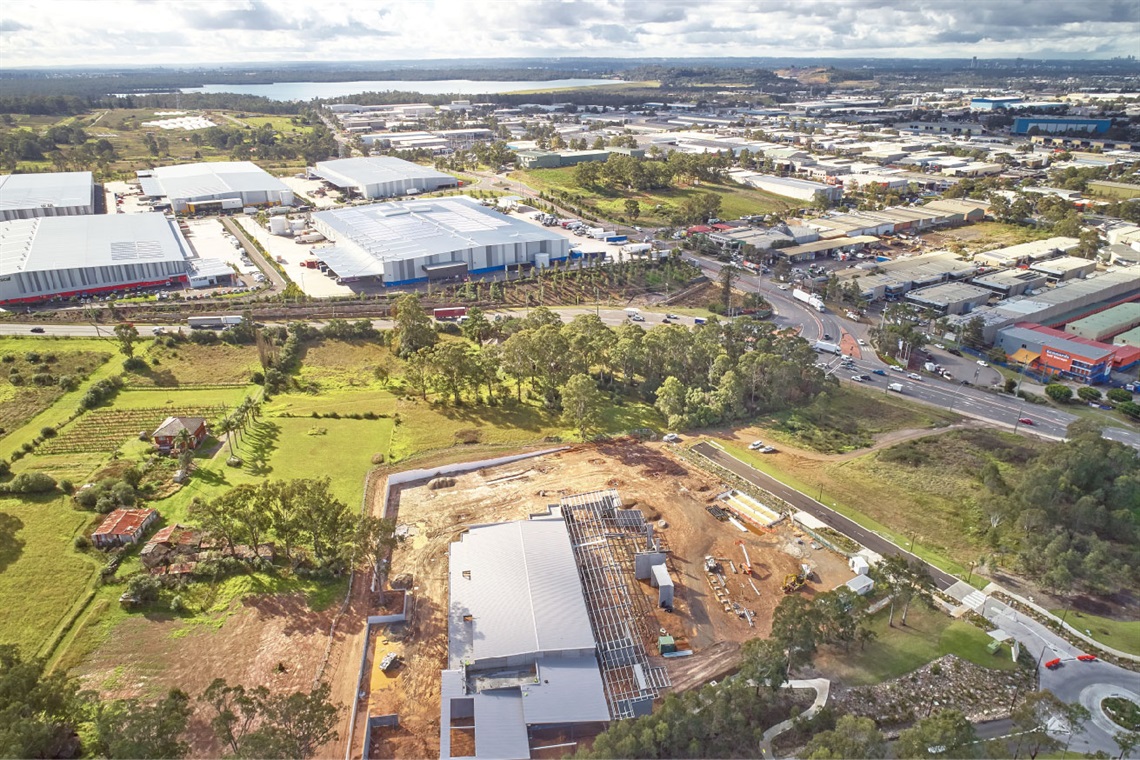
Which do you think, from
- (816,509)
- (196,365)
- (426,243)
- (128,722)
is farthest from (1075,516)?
(426,243)

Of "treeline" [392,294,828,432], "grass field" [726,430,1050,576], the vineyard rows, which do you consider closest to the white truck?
"treeline" [392,294,828,432]

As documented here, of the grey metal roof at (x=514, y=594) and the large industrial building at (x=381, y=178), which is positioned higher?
the large industrial building at (x=381, y=178)

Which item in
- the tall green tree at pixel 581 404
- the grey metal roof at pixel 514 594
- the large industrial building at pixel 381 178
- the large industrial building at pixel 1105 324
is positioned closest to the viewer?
the grey metal roof at pixel 514 594

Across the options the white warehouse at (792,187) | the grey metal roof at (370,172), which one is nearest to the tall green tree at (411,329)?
the grey metal roof at (370,172)

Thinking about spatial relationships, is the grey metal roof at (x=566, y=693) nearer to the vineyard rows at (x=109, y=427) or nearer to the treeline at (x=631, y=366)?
the treeline at (x=631, y=366)

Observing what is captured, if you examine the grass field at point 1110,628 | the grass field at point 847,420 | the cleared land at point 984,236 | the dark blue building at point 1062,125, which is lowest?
the grass field at point 1110,628

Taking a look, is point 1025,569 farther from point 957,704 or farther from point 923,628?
point 957,704

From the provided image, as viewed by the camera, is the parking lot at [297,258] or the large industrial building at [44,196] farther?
the large industrial building at [44,196]
